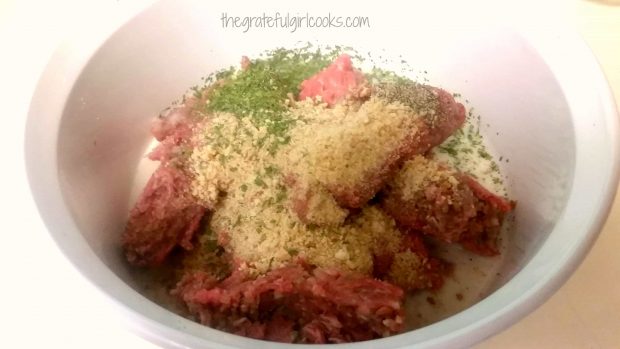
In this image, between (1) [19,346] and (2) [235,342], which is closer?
(2) [235,342]

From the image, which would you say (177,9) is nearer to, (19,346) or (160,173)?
(160,173)

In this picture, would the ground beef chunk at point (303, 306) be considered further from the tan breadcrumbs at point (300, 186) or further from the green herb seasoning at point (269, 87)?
the green herb seasoning at point (269, 87)

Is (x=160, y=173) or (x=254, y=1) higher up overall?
(x=254, y=1)

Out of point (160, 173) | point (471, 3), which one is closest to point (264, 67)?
point (160, 173)

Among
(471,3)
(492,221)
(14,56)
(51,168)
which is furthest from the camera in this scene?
(14,56)

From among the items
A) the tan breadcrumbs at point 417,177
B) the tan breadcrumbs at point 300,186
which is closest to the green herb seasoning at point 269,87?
the tan breadcrumbs at point 300,186

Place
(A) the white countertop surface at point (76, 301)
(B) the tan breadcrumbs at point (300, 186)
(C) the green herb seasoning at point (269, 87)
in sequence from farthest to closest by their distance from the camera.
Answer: (C) the green herb seasoning at point (269, 87) → (B) the tan breadcrumbs at point (300, 186) → (A) the white countertop surface at point (76, 301)

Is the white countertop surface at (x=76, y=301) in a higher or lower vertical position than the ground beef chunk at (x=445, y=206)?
lower
